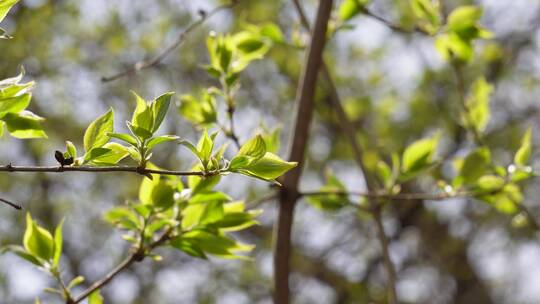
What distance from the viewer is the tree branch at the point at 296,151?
1049 mm

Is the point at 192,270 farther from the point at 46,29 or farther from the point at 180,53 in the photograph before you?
the point at 46,29

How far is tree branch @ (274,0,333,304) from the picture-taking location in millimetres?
1049

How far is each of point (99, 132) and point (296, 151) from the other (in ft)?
1.62

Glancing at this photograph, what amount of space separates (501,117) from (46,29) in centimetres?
264

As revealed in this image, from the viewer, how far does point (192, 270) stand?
4.08 meters

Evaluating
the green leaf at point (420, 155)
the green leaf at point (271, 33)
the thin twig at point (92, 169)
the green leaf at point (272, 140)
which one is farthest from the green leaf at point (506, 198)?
the thin twig at point (92, 169)

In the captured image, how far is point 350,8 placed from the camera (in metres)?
1.26

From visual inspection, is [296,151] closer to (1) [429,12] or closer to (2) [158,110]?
(1) [429,12]

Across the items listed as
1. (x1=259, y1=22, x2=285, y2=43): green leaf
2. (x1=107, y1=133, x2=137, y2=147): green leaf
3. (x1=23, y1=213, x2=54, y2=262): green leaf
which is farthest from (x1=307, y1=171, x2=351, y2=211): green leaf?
(x1=107, y1=133, x2=137, y2=147): green leaf

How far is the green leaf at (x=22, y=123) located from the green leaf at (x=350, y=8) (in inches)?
28.8

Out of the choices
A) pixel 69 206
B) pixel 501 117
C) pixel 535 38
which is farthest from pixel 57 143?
pixel 535 38

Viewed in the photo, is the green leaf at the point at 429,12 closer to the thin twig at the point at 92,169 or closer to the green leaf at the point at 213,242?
the green leaf at the point at 213,242

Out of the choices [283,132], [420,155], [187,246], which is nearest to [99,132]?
[187,246]

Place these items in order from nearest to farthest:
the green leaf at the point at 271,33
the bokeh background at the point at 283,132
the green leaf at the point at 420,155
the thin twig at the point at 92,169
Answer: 1. the thin twig at the point at 92,169
2. the green leaf at the point at 420,155
3. the green leaf at the point at 271,33
4. the bokeh background at the point at 283,132
